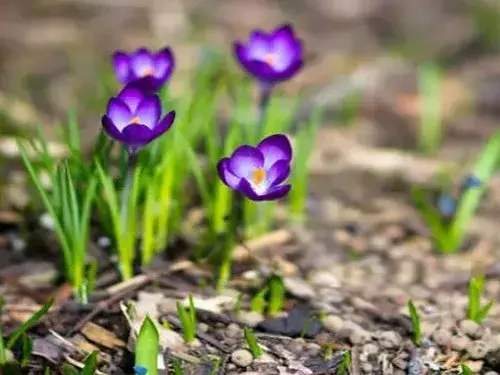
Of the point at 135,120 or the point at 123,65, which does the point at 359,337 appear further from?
the point at 123,65

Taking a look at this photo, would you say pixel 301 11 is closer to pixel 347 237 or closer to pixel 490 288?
pixel 347 237

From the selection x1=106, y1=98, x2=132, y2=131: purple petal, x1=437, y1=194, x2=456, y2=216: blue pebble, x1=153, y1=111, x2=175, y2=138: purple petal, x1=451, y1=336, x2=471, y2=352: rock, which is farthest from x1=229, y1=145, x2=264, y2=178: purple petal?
x1=437, y1=194, x2=456, y2=216: blue pebble

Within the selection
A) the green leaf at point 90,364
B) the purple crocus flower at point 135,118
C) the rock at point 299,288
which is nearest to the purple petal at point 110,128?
the purple crocus flower at point 135,118

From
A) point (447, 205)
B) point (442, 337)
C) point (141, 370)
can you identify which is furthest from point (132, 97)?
point (447, 205)

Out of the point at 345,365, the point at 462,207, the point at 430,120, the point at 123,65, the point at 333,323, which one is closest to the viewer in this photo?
the point at 345,365

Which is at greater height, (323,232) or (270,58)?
(270,58)

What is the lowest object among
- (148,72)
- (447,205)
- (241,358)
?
(241,358)

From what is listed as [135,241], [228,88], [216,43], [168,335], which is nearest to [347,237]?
[135,241]
